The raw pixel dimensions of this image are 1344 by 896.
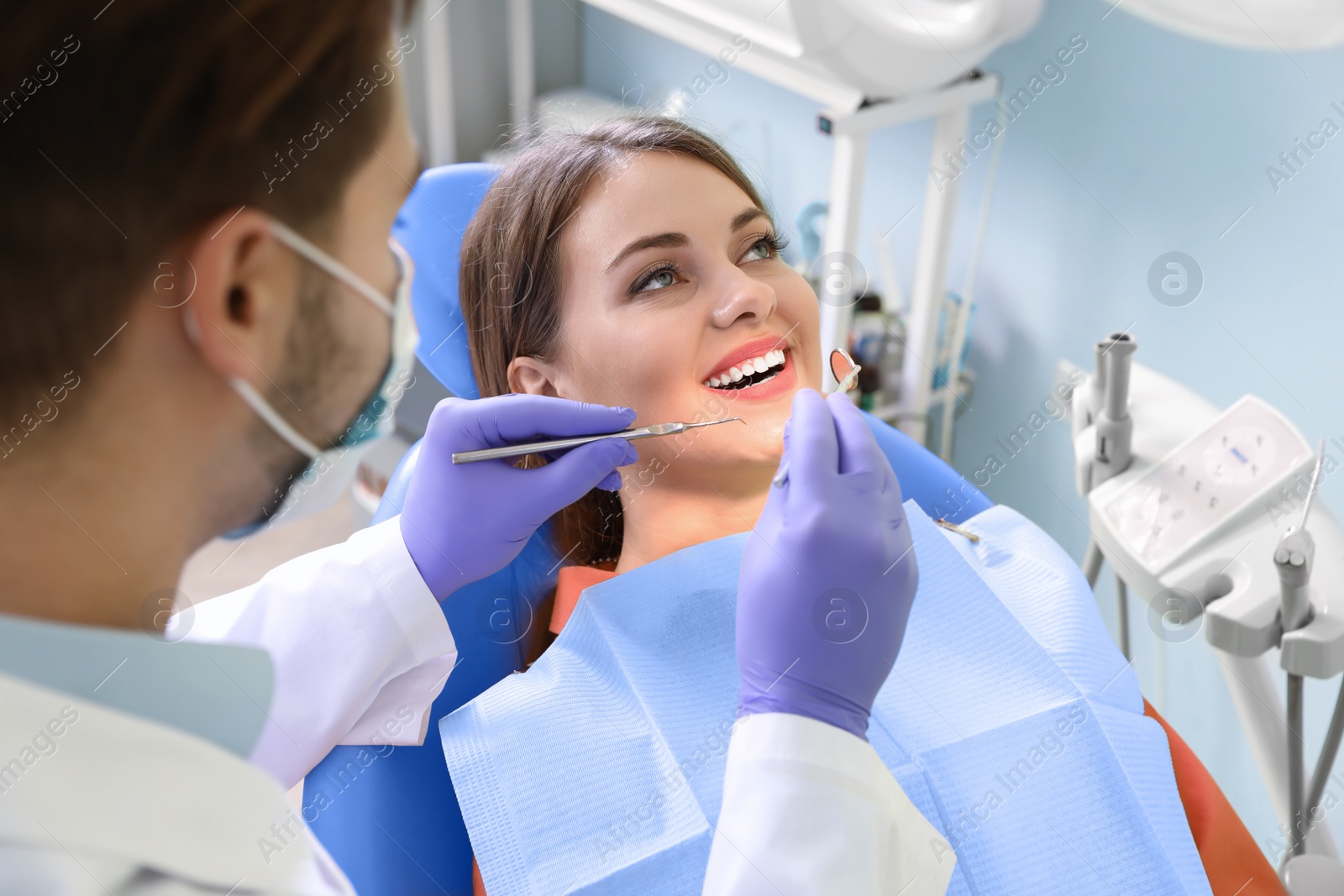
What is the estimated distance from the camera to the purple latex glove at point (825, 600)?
31.6 inches

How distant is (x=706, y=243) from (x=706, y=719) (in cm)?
51

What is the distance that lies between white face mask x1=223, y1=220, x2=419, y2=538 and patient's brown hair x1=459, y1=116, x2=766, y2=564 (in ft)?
2.48

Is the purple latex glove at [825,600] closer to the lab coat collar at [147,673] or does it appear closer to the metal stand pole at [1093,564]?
the lab coat collar at [147,673]

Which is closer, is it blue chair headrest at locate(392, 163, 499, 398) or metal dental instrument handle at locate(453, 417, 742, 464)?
metal dental instrument handle at locate(453, 417, 742, 464)

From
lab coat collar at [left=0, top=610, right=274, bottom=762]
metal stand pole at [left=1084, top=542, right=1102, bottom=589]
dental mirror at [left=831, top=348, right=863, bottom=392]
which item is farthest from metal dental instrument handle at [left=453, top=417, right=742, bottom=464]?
A: metal stand pole at [left=1084, top=542, right=1102, bottom=589]

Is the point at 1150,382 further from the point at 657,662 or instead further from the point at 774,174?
the point at 774,174

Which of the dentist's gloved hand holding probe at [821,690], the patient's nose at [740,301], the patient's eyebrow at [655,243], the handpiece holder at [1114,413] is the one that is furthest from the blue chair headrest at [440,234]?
the handpiece holder at [1114,413]

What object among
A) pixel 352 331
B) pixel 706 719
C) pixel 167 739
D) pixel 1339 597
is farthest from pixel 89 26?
pixel 1339 597

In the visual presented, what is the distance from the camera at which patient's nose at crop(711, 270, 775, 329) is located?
1127 mm

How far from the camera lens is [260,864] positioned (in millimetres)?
454

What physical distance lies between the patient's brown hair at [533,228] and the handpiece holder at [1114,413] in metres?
0.46

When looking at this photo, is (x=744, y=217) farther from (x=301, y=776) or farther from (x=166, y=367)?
(x=166, y=367)

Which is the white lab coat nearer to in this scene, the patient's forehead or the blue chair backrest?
the blue chair backrest

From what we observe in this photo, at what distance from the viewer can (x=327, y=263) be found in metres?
0.38
